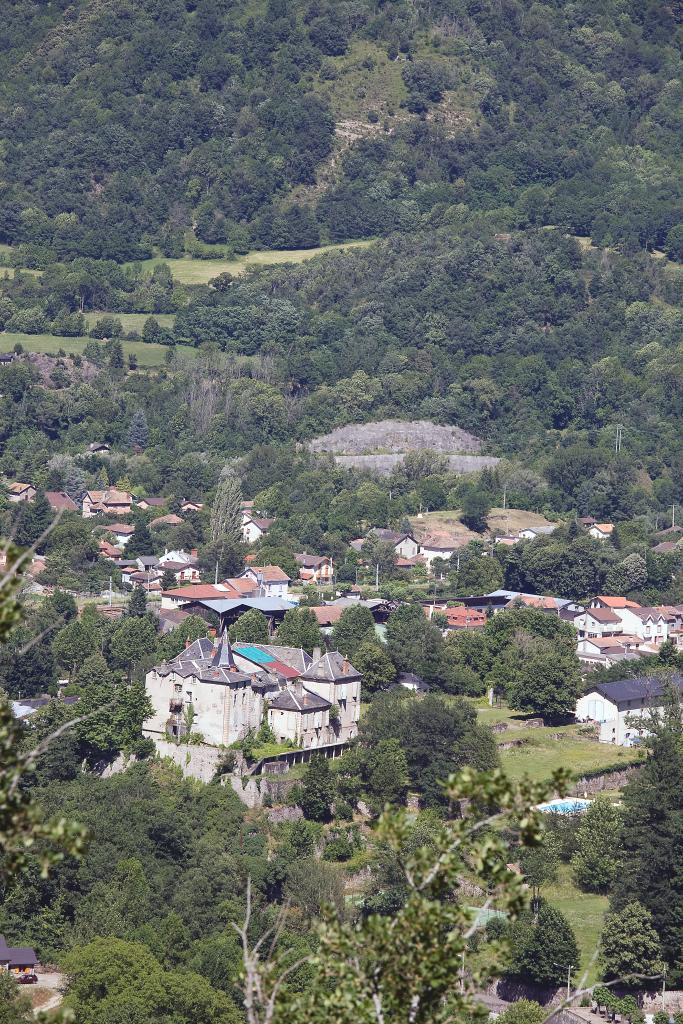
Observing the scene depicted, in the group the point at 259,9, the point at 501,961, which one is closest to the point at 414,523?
the point at 501,961

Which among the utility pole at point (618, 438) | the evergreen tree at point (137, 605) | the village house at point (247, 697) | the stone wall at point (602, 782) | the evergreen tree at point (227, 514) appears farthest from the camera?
the utility pole at point (618, 438)

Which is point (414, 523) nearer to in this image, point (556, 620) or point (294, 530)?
point (294, 530)

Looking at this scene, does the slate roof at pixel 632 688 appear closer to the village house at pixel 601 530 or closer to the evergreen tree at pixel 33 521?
the evergreen tree at pixel 33 521

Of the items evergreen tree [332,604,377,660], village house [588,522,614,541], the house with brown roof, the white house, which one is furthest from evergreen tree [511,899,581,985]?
the house with brown roof

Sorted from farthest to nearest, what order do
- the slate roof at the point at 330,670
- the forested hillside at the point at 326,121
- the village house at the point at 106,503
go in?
the forested hillside at the point at 326,121 < the village house at the point at 106,503 < the slate roof at the point at 330,670

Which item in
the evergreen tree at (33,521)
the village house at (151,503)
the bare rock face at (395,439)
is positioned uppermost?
the evergreen tree at (33,521)

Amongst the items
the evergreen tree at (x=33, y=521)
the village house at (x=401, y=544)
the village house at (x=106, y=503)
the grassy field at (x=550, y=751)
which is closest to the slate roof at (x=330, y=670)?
the grassy field at (x=550, y=751)
